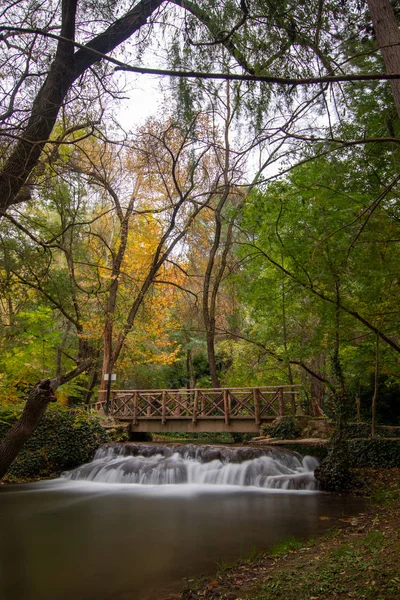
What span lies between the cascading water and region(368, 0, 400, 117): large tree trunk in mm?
9066

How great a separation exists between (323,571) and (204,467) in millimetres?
8229

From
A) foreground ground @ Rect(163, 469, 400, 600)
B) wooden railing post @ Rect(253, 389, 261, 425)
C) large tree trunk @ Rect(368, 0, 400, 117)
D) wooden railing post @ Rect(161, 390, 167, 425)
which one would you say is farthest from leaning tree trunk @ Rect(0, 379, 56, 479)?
wooden railing post @ Rect(161, 390, 167, 425)

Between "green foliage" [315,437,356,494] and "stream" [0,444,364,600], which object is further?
"green foliage" [315,437,356,494]

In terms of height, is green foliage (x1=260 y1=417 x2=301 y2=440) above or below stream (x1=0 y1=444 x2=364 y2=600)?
above

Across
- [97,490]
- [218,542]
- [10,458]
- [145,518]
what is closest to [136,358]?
[97,490]

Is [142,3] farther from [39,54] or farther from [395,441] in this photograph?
[395,441]

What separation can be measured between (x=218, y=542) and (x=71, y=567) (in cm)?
208

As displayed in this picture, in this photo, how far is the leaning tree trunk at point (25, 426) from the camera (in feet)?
11.2

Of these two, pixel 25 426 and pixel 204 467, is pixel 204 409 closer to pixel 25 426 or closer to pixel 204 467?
pixel 204 467

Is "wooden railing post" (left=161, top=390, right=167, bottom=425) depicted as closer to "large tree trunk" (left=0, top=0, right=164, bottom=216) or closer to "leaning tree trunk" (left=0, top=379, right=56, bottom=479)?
"leaning tree trunk" (left=0, top=379, right=56, bottom=479)

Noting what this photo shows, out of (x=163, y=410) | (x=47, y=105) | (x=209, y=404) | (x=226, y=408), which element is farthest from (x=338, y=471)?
(x=47, y=105)

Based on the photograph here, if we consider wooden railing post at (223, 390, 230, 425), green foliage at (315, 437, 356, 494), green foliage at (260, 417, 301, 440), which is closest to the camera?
green foliage at (315, 437, 356, 494)

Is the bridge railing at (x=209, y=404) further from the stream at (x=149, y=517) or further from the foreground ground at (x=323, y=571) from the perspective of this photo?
the foreground ground at (x=323, y=571)

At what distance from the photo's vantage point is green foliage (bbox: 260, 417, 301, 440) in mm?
12974
